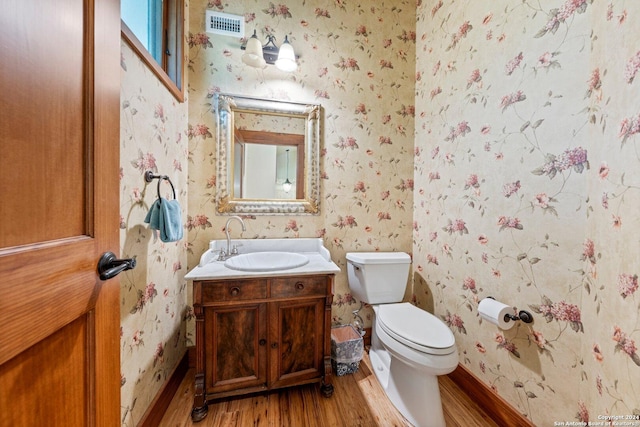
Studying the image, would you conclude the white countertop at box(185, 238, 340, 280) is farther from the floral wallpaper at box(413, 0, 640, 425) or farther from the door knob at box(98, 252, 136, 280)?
the floral wallpaper at box(413, 0, 640, 425)

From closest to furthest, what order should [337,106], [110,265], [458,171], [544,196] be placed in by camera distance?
[110,265] < [544,196] < [458,171] < [337,106]

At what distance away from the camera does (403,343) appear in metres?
1.19

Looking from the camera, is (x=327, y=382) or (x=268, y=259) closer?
(x=327, y=382)

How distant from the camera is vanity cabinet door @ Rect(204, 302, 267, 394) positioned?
1.23 meters

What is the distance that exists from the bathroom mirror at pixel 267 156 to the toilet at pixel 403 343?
24.2 inches

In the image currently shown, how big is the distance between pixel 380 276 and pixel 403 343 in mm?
494

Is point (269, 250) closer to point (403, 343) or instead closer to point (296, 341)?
point (296, 341)

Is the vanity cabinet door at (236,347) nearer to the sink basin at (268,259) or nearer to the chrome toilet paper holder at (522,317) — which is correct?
the sink basin at (268,259)

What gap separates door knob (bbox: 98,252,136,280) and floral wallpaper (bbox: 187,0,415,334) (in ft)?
3.43

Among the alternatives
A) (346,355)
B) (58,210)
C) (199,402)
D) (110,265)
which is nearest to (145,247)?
(110,265)

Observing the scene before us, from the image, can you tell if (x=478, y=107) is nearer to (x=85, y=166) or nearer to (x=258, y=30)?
(x=258, y=30)

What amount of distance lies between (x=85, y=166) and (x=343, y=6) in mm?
2012

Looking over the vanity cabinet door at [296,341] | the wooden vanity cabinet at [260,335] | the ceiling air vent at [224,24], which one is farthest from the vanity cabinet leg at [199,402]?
the ceiling air vent at [224,24]

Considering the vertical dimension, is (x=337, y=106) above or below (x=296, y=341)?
above
